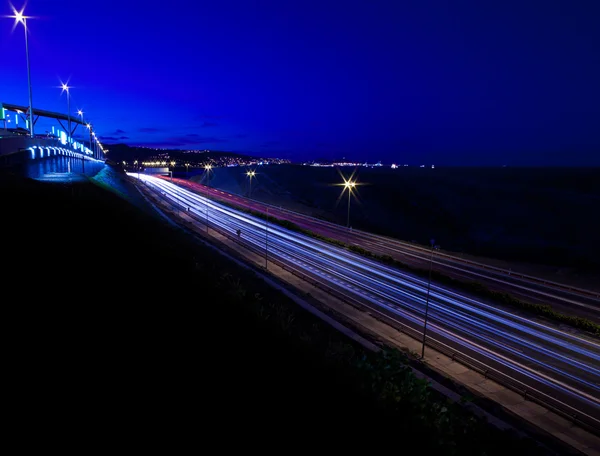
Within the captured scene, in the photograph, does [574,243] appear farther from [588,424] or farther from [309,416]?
[309,416]

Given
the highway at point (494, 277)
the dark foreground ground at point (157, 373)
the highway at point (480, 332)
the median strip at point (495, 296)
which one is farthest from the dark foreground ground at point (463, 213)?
the dark foreground ground at point (157, 373)

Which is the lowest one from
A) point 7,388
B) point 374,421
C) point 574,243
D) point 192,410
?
point 574,243

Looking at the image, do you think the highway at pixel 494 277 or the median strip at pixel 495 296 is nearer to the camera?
the median strip at pixel 495 296

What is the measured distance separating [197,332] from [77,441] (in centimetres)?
327

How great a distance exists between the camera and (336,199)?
9188 cm

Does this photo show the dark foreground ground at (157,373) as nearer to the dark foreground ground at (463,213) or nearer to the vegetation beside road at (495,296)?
the vegetation beside road at (495,296)

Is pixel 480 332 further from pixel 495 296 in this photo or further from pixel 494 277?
pixel 494 277

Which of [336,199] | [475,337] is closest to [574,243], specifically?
[336,199]

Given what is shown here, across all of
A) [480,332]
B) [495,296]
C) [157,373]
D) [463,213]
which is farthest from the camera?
[463,213]

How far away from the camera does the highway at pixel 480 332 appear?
1435 cm

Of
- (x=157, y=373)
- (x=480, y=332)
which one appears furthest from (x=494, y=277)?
(x=157, y=373)

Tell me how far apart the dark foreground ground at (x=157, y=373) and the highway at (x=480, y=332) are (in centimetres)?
640

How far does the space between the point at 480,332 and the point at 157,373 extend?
17.7 metres

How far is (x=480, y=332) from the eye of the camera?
18594 millimetres
